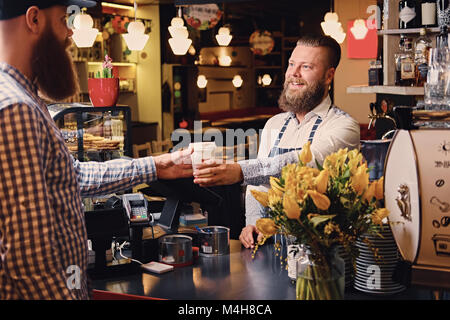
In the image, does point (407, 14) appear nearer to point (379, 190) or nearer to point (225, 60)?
point (379, 190)

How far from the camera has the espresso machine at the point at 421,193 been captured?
1.49 meters

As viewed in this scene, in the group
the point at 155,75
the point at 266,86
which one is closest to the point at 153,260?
the point at 155,75

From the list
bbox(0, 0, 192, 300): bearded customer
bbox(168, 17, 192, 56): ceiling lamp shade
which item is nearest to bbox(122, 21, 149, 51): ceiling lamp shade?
bbox(168, 17, 192, 56): ceiling lamp shade

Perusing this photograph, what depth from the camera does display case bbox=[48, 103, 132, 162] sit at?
349 centimetres

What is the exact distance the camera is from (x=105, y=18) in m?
9.36

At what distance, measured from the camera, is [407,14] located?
12.1 ft

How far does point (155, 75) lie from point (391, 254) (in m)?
9.24

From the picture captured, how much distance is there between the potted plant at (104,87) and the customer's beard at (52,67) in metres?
1.87

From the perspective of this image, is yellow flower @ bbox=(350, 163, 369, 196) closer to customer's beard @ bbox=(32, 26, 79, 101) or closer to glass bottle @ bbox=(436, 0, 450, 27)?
customer's beard @ bbox=(32, 26, 79, 101)

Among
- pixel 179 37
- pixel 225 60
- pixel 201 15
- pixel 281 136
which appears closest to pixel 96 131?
pixel 281 136

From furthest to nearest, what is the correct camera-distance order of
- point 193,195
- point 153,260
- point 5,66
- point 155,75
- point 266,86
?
point 266,86 → point 155,75 → point 193,195 → point 153,260 → point 5,66

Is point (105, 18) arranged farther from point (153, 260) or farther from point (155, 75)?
point (153, 260)

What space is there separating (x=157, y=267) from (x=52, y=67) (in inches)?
36.7

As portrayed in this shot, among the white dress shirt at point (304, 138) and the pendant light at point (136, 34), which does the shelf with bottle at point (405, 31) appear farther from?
the pendant light at point (136, 34)
